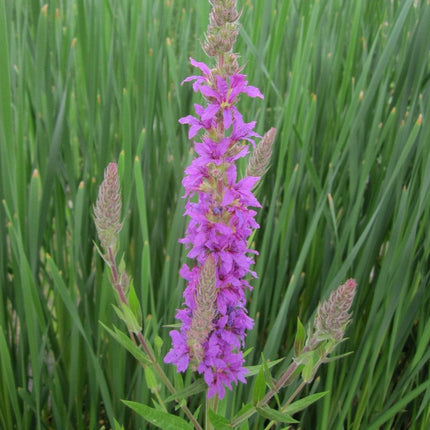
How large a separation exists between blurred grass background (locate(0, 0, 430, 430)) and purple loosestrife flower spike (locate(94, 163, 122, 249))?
28 centimetres

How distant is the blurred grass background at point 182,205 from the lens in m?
0.96

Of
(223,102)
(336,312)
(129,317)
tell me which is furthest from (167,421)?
(223,102)

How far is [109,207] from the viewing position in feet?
1.87

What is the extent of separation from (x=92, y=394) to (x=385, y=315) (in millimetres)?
582

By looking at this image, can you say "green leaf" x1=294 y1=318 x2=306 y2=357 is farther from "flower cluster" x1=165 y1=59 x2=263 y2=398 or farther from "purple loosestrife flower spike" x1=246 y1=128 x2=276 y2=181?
"purple loosestrife flower spike" x1=246 y1=128 x2=276 y2=181

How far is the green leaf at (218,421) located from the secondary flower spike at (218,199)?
4cm

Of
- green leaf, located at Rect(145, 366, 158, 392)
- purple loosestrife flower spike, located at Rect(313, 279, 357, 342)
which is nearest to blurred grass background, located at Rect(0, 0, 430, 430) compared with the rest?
green leaf, located at Rect(145, 366, 158, 392)

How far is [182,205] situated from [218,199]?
0.38m

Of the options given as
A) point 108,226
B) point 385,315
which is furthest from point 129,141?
point 385,315

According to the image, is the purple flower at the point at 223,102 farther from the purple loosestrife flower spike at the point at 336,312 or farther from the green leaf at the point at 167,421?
the green leaf at the point at 167,421

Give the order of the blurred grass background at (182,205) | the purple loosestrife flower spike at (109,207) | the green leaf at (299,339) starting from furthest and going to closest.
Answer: the blurred grass background at (182,205) → the green leaf at (299,339) → the purple loosestrife flower spike at (109,207)

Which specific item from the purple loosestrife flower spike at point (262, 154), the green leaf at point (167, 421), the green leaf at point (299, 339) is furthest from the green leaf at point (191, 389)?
the purple loosestrife flower spike at point (262, 154)

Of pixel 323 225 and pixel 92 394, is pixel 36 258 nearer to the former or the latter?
pixel 92 394

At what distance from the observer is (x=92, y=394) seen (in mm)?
1033
